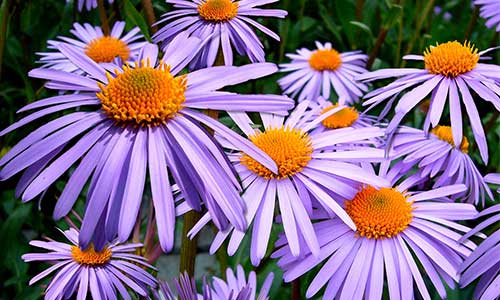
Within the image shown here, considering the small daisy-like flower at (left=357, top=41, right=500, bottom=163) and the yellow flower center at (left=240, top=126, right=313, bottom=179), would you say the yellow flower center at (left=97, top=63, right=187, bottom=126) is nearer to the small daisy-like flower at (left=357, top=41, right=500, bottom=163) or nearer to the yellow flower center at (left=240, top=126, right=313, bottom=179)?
the yellow flower center at (left=240, top=126, right=313, bottom=179)

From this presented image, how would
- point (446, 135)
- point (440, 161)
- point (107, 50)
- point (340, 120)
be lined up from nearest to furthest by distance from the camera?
point (440, 161)
point (446, 135)
point (340, 120)
point (107, 50)

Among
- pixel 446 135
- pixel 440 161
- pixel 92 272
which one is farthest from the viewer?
pixel 446 135

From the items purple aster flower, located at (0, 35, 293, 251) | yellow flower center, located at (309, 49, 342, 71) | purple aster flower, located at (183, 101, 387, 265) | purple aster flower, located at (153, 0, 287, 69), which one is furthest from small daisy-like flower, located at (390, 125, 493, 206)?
yellow flower center, located at (309, 49, 342, 71)

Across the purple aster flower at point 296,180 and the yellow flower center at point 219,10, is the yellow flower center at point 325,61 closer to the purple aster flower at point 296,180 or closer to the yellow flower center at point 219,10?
the yellow flower center at point 219,10

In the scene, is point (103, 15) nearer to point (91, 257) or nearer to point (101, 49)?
point (101, 49)

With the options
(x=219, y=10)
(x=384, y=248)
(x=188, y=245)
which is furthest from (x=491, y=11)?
(x=188, y=245)

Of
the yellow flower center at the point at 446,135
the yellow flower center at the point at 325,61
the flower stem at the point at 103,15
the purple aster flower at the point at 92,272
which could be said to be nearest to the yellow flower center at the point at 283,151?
the purple aster flower at the point at 92,272

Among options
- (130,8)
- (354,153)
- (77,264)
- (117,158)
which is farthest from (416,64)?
(117,158)
